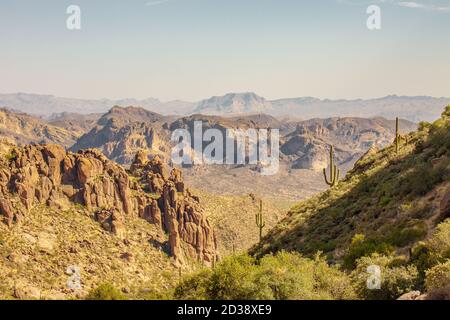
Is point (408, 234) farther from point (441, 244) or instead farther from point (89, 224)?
point (89, 224)

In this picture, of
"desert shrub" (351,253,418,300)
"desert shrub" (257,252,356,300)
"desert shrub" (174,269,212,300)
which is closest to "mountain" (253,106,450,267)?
"desert shrub" (351,253,418,300)

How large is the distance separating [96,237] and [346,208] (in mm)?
51791

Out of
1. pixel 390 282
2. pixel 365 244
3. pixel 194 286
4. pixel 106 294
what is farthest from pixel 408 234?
pixel 106 294

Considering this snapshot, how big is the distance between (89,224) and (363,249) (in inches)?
2559

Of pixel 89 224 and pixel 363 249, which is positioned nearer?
pixel 363 249

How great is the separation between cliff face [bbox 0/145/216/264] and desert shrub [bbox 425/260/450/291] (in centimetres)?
5684

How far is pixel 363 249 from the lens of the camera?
3180 centimetres

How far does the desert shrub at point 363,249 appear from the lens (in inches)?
1209

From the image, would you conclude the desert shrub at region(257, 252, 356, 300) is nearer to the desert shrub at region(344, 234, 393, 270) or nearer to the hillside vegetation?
the hillside vegetation

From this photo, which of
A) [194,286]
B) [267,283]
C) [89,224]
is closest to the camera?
[267,283]

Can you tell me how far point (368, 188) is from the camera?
47.5 meters

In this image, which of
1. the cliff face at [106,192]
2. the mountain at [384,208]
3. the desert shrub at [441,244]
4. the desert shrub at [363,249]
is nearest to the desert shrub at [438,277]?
the desert shrub at [441,244]

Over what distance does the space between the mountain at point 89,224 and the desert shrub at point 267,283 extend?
3088 centimetres
